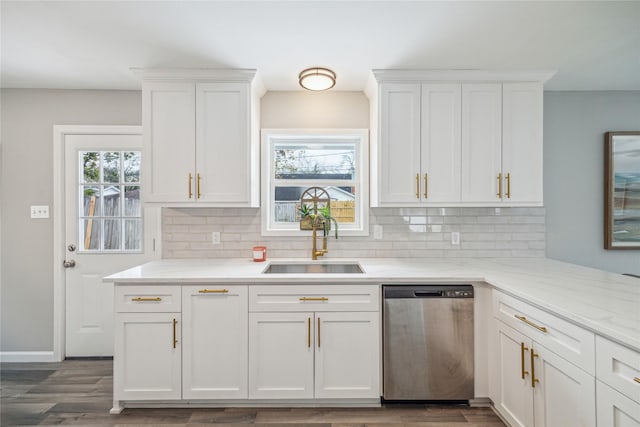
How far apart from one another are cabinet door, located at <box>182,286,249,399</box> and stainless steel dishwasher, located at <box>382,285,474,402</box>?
3.07 ft

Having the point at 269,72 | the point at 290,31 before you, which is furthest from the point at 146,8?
the point at 269,72

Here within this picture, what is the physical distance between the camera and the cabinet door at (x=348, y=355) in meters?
2.12

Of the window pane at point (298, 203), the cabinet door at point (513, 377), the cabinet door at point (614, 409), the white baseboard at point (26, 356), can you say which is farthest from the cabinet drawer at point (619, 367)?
the white baseboard at point (26, 356)

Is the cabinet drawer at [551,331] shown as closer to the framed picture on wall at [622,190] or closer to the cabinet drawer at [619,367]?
the cabinet drawer at [619,367]

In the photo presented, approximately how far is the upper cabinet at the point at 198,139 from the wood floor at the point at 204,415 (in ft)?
4.65

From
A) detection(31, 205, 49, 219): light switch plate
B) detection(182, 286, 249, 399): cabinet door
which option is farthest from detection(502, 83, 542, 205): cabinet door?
detection(31, 205, 49, 219): light switch plate

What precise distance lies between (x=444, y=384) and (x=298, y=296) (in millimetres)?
1107

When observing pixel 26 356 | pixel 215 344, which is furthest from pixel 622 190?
pixel 26 356

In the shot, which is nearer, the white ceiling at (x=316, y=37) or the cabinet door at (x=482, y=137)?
the white ceiling at (x=316, y=37)

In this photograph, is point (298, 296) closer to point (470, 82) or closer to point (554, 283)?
point (554, 283)

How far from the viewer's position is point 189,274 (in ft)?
7.13

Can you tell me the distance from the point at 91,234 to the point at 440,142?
9.99 feet

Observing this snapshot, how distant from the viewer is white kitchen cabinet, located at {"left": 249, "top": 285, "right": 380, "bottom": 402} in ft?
6.94

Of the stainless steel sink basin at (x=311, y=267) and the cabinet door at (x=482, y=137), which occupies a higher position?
the cabinet door at (x=482, y=137)
